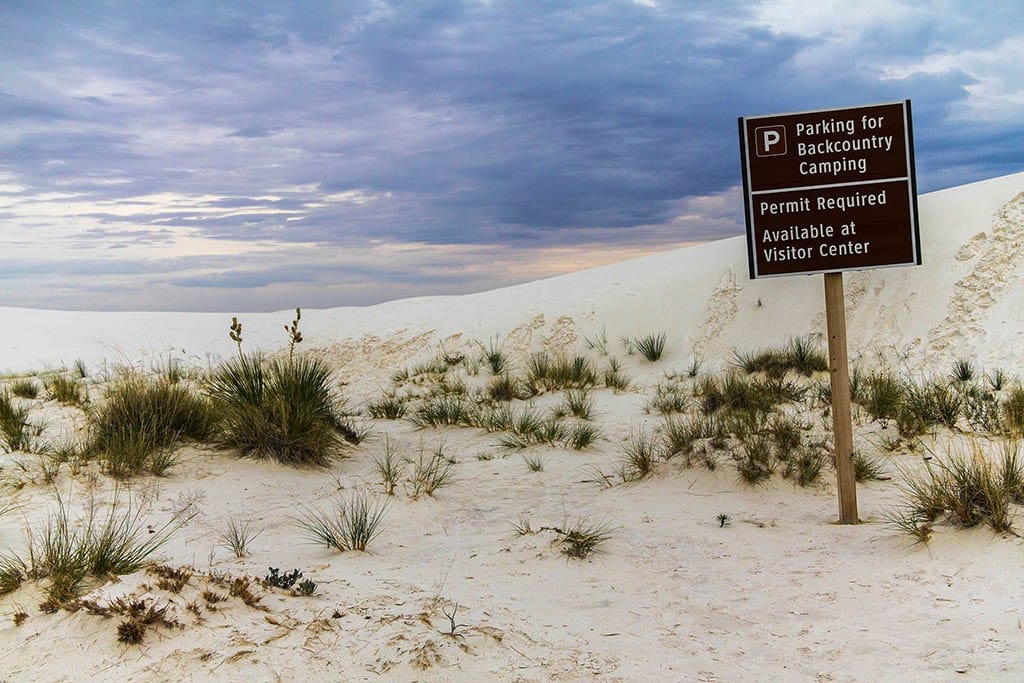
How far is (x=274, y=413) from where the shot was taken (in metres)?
7.79

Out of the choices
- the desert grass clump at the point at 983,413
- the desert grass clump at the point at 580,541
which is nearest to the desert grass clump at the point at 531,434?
the desert grass clump at the point at 580,541

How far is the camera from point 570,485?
7.55m

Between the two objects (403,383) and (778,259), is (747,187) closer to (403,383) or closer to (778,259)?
(778,259)

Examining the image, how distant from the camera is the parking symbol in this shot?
6070 mm

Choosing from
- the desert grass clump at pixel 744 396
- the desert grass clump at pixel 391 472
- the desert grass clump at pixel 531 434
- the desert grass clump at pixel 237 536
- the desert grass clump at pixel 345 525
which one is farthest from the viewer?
the desert grass clump at pixel 744 396

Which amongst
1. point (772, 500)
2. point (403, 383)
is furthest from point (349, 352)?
point (772, 500)

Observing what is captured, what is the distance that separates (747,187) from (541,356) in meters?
10.7

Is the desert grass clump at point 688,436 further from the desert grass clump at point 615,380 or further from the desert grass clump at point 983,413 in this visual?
the desert grass clump at point 615,380

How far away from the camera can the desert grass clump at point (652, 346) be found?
16.5 m

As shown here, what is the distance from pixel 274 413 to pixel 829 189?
207 inches

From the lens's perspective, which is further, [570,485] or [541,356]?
[541,356]

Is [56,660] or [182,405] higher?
[182,405]

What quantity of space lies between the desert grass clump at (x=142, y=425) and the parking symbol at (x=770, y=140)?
5494 millimetres

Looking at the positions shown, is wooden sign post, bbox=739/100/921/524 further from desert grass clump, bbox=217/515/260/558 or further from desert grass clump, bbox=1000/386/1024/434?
desert grass clump, bbox=217/515/260/558
